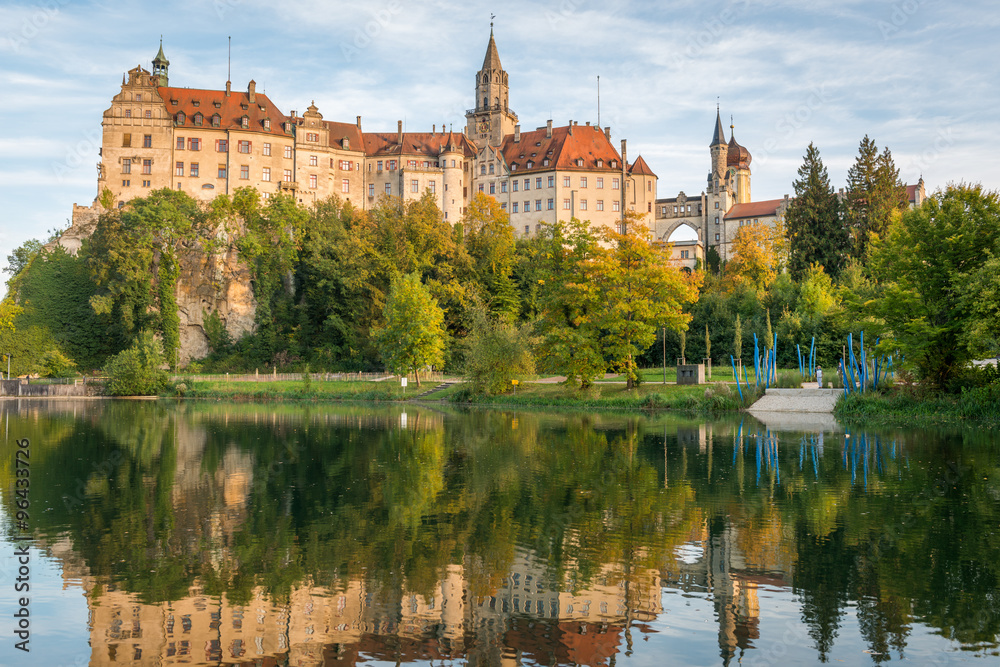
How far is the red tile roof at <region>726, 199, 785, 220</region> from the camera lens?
369 feet

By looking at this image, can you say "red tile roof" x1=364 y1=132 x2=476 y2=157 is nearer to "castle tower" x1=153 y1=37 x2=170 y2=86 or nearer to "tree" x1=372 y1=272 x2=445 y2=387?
"castle tower" x1=153 y1=37 x2=170 y2=86

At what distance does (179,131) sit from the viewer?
82.7 m

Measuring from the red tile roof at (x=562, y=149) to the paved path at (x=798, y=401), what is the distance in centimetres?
6038

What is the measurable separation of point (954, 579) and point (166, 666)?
9171mm

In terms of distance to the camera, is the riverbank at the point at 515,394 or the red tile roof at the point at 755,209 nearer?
the riverbank at the point at 515,394

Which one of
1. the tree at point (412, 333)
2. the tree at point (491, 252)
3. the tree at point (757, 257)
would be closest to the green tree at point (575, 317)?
the tree at point (412, 333)

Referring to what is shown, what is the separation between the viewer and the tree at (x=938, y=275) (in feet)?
103

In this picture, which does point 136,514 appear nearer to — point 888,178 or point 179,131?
point 888,178

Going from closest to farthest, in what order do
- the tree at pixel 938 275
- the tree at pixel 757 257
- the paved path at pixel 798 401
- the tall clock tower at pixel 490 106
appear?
the tree at pixel 938 275, the paved path at pixel 798 401, the tree at pixel 757 257, the tall clock tower at pixel 490 106

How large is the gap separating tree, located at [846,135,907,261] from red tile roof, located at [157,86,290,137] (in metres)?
58.4

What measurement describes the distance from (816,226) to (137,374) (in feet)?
175

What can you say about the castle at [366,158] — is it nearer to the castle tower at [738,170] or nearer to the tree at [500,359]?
the castle tower at [738,170]

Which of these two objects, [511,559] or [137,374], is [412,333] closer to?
[137,374]

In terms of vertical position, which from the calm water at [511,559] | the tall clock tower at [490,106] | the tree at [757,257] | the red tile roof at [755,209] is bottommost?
the calm water at [511,559]
